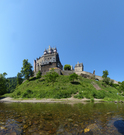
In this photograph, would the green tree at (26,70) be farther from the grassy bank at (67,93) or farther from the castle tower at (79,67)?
the castle tower at (79,67)

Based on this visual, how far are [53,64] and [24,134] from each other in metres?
56.0

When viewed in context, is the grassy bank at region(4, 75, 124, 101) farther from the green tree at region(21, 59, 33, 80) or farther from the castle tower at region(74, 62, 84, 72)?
the castle tower at region(74, 62, 84, 72)

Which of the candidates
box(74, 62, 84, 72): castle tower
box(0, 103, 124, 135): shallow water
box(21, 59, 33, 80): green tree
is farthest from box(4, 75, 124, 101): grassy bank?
box(74, 62, 84, 72): castle tower

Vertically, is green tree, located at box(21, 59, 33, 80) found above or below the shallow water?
above

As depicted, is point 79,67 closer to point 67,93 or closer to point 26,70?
point 26,70

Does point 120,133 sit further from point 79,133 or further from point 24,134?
point 24,134

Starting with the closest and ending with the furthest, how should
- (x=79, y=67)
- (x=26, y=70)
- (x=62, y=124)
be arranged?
(x=62, y=124) → (x=26, y=70) → (x=79, y=67)

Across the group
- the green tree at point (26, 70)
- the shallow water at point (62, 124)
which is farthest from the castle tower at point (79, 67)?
the shallow water at point (62, 124)

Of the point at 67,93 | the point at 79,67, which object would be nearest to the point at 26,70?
the point at 67,93

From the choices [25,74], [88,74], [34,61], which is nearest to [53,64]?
[25,74]

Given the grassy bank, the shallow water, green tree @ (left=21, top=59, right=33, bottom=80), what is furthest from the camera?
green tree @ (left=21, top=59, right=33, bottom=80)

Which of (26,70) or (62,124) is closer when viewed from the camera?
(62,124)

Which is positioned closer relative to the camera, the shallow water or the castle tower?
the shallow water

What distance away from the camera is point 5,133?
9.34ft
